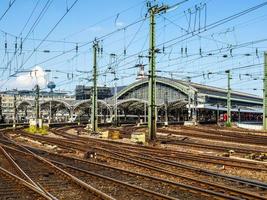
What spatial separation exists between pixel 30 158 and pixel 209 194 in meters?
13.1

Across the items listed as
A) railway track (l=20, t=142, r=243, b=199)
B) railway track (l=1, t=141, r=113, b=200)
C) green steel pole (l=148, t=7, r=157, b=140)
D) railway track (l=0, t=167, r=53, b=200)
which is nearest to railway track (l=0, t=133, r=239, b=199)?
railway track (l=20, t=142, r=243, b=199)

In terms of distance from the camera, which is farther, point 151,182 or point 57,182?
point 57,182

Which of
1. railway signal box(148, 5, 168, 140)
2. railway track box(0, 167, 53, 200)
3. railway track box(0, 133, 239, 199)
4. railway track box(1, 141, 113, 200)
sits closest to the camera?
railway track box(0, 133, 239, 199)

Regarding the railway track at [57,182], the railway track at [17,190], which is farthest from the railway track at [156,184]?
the railway track at [17,190]

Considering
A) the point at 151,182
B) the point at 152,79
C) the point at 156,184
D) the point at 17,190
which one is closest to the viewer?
Answer: the point at 17,190

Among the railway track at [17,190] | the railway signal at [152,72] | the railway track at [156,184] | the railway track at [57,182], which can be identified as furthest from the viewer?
the railway signal at [152,72]

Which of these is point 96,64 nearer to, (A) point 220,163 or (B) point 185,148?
(B) point 185,148

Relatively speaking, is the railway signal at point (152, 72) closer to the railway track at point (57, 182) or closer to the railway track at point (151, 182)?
the railway track at point (57, 182)

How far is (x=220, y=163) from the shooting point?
731 inches

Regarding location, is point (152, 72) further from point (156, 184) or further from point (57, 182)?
point (156, 184)

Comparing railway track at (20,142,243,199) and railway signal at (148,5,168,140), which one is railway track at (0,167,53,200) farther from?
railway signal at (148,5,168,140)

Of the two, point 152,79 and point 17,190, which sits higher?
point 152,79

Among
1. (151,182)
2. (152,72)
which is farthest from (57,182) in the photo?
(152,72)

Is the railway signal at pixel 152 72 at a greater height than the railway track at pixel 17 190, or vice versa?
the railway signal at pixel 152 72
